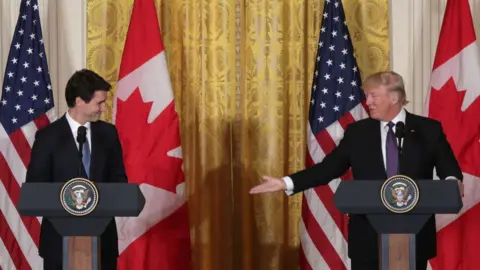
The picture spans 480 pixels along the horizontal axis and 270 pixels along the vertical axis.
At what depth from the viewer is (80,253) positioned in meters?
3.89

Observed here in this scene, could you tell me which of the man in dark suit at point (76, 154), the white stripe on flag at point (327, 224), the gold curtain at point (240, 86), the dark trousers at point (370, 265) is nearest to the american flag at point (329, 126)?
the white stripe on flag at point (327, 224)

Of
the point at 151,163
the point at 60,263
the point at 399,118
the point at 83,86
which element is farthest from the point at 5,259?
the point at 399,118

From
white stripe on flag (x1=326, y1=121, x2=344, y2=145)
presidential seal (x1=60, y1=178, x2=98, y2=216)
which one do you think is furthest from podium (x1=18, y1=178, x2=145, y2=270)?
white stripe on flag (x1=326, y1=121, x2=344, y2=145)

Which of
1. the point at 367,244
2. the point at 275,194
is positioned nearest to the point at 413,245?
the point at 367,244

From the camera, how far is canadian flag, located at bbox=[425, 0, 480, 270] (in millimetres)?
5602

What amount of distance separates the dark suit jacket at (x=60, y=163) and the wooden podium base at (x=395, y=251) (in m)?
1.39

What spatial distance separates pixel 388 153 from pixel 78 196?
1519mm

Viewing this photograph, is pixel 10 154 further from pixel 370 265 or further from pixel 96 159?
pixel 370 265

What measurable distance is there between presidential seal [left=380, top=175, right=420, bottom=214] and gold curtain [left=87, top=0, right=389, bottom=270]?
258 cm

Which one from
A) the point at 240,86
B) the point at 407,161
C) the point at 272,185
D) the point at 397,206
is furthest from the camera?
the point at 240,86

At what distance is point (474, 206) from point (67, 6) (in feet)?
10.4

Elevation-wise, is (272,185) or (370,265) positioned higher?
(272,185)

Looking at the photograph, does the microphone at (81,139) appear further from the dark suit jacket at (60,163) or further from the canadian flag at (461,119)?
the canadian flag at (461,119)

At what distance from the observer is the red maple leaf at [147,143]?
5.55 meters
